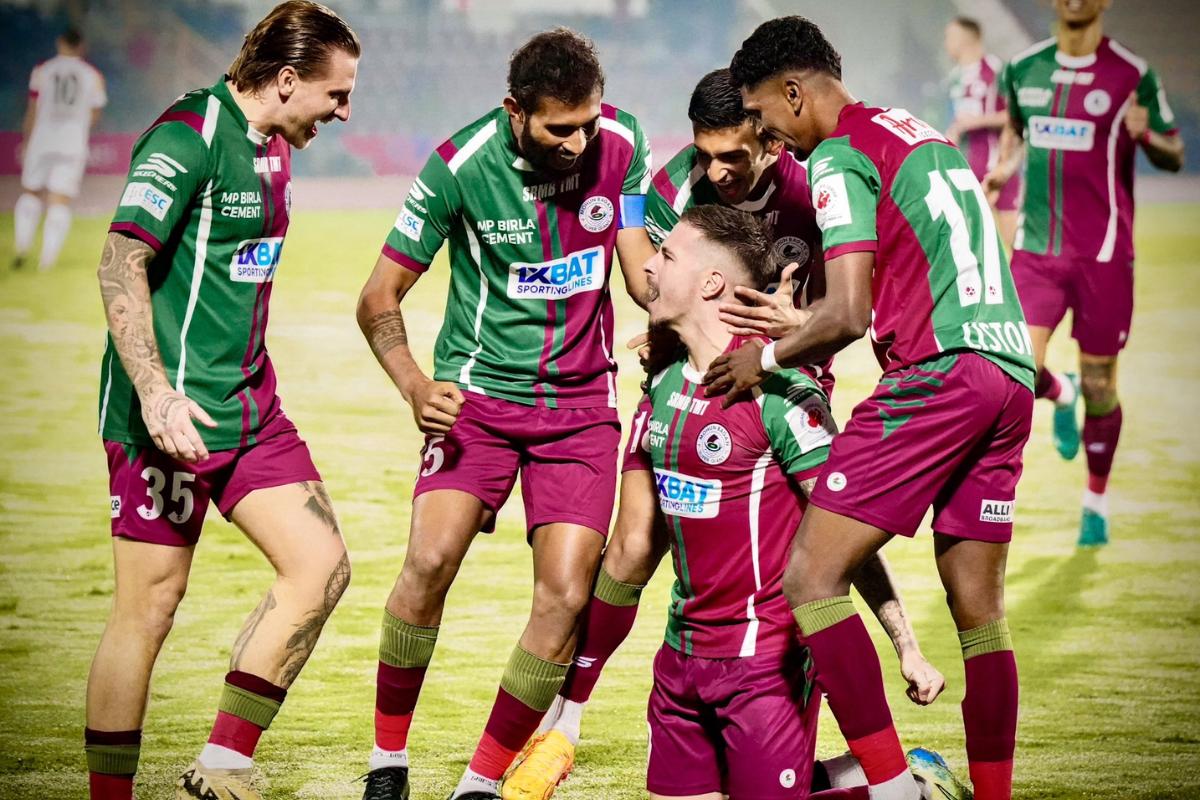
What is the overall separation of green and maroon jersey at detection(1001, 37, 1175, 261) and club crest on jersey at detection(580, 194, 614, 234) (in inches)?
150

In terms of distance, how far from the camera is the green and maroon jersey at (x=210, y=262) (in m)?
3.92

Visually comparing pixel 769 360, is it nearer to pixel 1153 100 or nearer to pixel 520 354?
pixel 520 354

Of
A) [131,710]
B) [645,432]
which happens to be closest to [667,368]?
[645,432]

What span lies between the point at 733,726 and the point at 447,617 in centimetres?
277

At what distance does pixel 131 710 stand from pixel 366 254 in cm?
1217

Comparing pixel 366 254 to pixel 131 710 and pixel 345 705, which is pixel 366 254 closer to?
pixel 345 705

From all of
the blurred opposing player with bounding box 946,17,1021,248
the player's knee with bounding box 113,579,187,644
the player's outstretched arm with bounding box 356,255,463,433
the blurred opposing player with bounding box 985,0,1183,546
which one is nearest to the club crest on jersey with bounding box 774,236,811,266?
the player's outstretched arm with bounding box 356,255,463,433

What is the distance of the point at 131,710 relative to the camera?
3.89m

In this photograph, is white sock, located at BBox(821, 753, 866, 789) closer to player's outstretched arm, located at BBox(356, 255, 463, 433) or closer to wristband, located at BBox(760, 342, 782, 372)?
wristband, located at BBox(760, 342, 782, 372)

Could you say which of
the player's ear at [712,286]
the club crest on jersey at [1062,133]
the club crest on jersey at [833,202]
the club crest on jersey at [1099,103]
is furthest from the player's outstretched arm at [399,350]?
the club crest on jersey at [1099,103]

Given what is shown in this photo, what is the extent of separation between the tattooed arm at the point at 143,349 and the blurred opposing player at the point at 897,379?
1.30m

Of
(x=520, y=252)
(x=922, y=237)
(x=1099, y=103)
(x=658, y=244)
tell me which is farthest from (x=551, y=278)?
(x=1099, y=103)

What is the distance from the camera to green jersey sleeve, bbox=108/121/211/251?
3838 millimetres

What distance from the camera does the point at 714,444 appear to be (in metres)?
3.67
